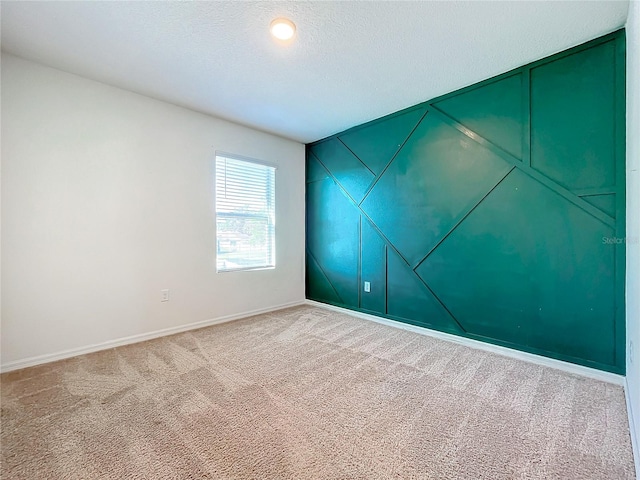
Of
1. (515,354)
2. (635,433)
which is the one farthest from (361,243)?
(635,433)

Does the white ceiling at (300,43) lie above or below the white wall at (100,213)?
above

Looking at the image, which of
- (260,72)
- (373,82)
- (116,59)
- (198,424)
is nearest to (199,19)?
(260,72)

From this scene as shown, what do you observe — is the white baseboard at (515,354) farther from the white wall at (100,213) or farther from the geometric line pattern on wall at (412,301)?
the white wall at (100,213)

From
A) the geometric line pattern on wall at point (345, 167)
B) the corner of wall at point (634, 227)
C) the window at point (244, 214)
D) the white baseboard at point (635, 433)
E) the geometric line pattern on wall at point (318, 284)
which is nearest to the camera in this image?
the white baseboard at point (635, 433)

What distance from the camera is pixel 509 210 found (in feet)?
8.30

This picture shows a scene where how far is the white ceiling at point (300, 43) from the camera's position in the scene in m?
1.81

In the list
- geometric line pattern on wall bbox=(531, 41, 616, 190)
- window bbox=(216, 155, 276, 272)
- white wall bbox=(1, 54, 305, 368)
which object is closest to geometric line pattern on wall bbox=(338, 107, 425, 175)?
geometric line pattern on wall bbox=(531, 41, 616, 190)

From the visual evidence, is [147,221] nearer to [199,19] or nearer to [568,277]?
[199,19]

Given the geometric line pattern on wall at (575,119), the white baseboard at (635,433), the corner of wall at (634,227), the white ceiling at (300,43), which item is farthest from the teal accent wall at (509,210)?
the white baseboard at (635,433)

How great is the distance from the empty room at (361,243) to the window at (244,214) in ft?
0.17

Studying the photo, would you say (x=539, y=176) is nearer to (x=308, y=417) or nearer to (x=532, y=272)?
(x=532, y=272)

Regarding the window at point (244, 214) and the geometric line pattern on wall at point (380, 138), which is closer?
the geometric line pattern on wall at point (380, 138)

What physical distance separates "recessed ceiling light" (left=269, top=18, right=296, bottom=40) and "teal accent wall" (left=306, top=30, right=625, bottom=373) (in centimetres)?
171

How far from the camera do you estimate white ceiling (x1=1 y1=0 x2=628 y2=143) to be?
181cm
